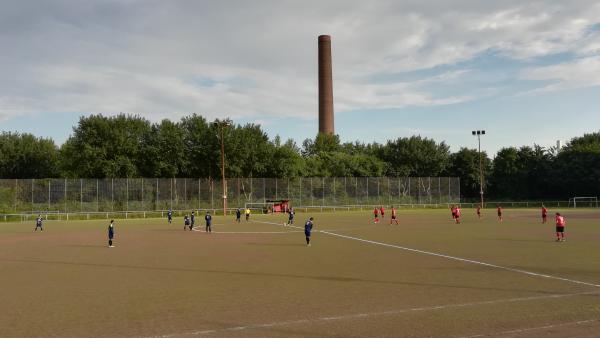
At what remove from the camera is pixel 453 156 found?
326ft

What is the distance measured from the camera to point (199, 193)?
6494 centimetres

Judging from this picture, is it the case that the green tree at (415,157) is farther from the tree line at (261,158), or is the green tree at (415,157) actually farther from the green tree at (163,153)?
the green tree at (163,153)

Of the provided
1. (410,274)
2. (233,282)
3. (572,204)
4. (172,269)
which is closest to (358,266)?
(410,274)

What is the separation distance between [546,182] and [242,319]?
89835 millimetres

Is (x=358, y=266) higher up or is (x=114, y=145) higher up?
(x=114, y=145)

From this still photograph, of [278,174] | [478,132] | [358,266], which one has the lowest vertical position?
[358,266]

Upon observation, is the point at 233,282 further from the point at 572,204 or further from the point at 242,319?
the point at 572,204

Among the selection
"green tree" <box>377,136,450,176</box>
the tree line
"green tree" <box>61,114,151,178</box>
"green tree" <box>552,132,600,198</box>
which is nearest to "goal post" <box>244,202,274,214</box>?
the tree line

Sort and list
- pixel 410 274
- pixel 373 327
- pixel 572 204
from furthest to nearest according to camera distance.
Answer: pixel 572 204 < pixel 410 274 < pixel 373 327

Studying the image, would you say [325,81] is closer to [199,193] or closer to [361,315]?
[199,193]

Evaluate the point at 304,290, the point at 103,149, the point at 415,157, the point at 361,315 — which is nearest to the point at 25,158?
the point at 103,149

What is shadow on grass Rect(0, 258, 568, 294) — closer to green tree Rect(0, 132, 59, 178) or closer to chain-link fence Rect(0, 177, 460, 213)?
chain-link fence Rect(0, 177, 460, 213)

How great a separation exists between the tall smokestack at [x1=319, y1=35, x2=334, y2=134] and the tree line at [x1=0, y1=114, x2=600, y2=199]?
23.6ft

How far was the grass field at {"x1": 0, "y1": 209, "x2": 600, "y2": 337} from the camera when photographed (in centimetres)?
946
